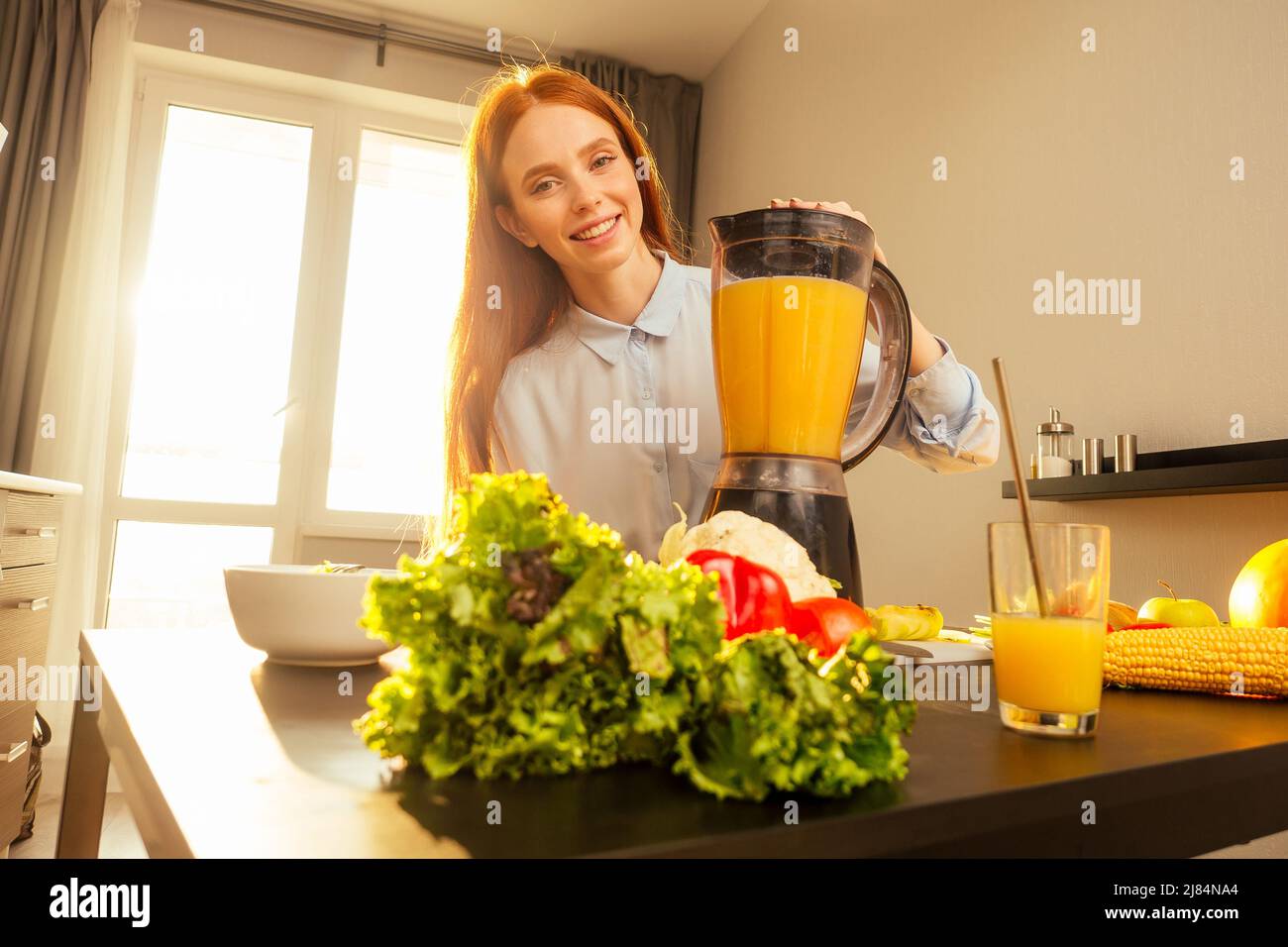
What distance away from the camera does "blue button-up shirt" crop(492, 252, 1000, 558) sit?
48.7 inches

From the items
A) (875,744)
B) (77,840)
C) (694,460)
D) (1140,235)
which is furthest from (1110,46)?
(77,840)

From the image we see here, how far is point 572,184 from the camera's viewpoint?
3.83 ft

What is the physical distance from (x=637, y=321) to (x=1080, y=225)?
116 centimetres

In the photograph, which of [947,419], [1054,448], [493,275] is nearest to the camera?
[947,419]

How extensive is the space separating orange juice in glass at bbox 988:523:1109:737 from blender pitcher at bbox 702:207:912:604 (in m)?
0.15

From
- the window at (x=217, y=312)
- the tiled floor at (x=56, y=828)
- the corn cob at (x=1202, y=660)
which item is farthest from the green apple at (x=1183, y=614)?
the window at (x=217, y=312)

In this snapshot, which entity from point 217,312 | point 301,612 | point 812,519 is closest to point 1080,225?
point 812,519

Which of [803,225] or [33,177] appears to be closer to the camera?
[803,225]

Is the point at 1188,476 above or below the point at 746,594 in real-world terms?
above

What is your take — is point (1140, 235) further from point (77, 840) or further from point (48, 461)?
point (48, 461)

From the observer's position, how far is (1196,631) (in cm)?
63

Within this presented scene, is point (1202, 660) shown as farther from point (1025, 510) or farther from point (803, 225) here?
point (803, 225)

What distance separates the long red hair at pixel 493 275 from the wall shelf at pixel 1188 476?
3.24 ft

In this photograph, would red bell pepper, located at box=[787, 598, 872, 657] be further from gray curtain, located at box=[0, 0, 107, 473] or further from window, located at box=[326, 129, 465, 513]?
gray curtain, located at box=[0, 0, 107, 473]
